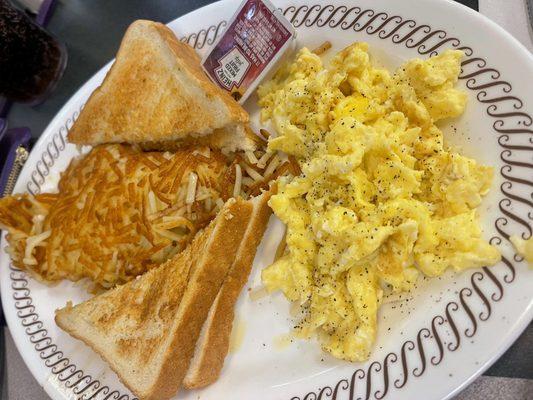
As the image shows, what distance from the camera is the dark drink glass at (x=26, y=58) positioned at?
2.75 metres

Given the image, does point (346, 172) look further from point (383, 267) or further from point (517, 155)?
point (517, 155)

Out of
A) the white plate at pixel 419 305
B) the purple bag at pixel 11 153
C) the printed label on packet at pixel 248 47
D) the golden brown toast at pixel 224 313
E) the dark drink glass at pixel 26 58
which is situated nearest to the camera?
the white plate at pixel 419 305

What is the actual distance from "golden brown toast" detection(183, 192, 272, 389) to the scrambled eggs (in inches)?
7.4

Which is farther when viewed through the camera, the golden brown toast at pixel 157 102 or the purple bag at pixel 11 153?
the purple bag at pixel 11 153

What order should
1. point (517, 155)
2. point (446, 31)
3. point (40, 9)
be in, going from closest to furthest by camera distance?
point (517, 155) < point (446, 31) < point (40, 9)

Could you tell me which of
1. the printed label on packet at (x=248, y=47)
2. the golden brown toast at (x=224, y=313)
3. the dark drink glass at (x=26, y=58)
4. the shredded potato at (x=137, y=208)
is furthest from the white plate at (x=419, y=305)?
the dark drink glass at (x=26, y=58)

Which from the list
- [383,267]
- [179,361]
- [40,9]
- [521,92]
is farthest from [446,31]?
[40,9]

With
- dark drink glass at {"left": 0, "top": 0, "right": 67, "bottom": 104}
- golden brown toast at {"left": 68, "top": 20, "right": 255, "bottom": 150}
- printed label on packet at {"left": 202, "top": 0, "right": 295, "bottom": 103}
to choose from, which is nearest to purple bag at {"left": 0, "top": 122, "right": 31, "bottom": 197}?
dark drink glass at {"left": 0, "top": 0, "right": 67, "bottom": 104}

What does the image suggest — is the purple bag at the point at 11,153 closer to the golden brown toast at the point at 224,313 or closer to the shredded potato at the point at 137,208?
the shredded potato at the point at 137,208

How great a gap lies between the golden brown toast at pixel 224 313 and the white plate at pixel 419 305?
52mm

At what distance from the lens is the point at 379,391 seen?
1.63 metres

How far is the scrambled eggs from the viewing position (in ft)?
5.20

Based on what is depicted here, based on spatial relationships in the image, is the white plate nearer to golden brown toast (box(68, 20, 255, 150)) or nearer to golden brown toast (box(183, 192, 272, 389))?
golden brown toast (box(183, 192, 272, 389))

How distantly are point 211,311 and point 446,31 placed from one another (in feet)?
4.81
